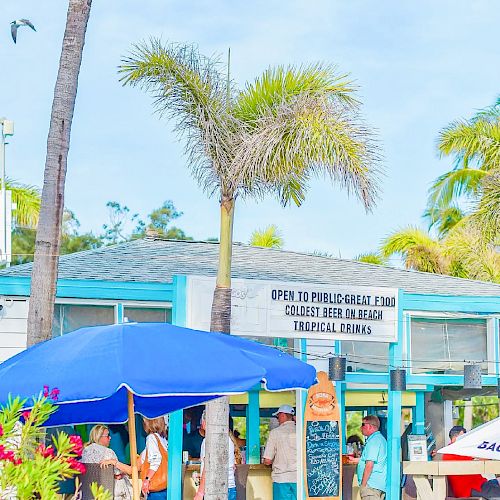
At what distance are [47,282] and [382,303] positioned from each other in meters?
5.75

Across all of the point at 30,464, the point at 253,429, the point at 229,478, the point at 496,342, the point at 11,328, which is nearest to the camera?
the point at 30,464

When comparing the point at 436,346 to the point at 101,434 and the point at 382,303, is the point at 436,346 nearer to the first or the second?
the point at 382,303

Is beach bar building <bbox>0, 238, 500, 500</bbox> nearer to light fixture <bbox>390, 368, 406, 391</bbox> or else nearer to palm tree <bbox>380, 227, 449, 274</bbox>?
light fixture <bbox>390, 368, 406, 391</bbox>

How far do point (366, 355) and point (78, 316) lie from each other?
4.42m

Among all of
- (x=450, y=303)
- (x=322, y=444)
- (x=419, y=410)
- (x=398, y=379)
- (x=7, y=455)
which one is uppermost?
(x=450, y=303)

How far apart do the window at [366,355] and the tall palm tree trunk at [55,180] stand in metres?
6.07

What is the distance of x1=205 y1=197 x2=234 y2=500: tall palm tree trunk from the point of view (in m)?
12.6

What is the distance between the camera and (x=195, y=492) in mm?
14172

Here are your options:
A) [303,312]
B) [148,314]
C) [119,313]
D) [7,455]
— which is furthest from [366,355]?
[7,455]

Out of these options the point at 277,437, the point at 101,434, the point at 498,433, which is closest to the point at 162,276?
the point at 277,437

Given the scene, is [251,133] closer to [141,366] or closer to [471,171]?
[141,366]

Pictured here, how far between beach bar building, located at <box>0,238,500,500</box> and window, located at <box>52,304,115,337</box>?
0.01 metres

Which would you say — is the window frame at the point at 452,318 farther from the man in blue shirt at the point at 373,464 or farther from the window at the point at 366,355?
the man in blue shirt at the point at 373,464

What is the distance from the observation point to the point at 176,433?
551 inches
